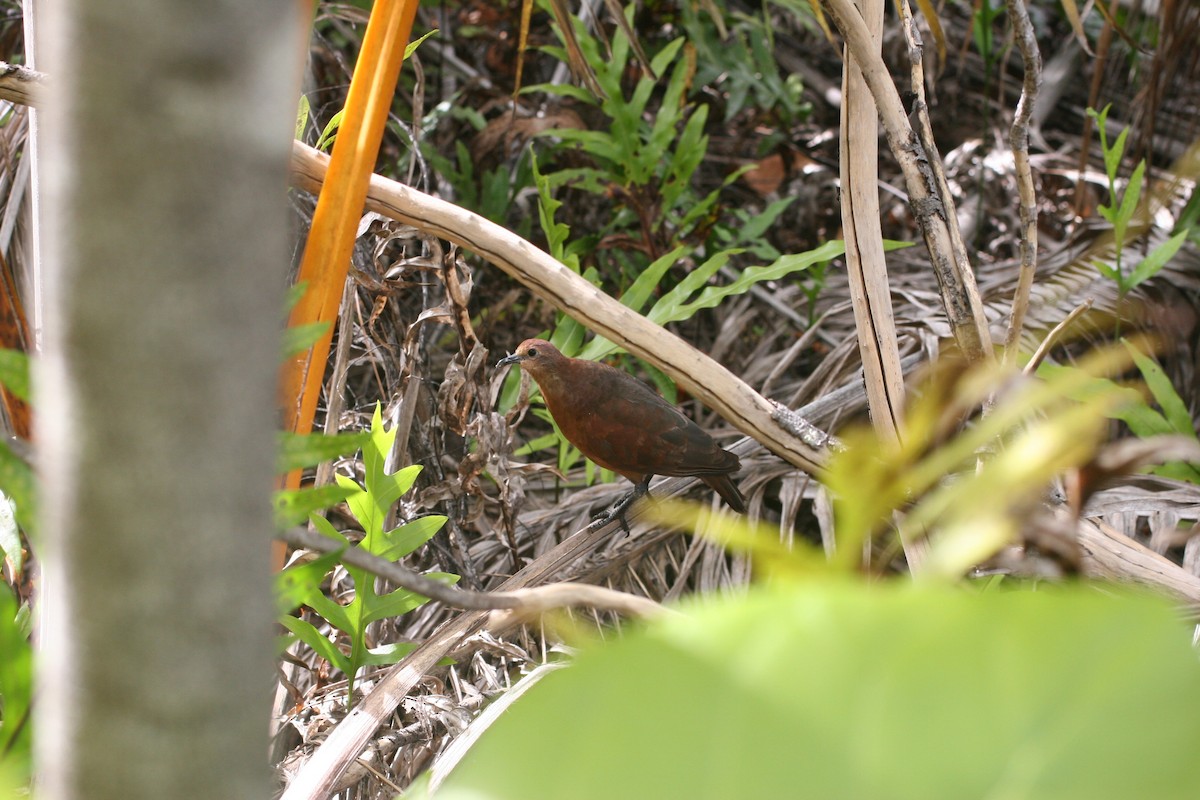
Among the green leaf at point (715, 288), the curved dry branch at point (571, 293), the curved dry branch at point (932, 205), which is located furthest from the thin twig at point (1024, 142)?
the green leaf at point (715, 288)

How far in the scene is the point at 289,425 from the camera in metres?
1.05

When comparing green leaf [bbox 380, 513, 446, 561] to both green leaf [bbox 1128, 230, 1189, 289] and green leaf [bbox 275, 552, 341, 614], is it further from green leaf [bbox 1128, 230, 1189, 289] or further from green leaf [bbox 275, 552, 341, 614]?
green leaf [bbox 1128, 230, 1189, 289]

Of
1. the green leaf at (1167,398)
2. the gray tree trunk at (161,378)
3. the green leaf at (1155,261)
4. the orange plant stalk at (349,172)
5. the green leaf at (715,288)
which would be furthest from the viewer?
the green leaf at (1155,261)

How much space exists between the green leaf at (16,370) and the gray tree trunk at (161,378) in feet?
0.82

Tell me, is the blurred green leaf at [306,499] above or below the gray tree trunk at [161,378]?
below

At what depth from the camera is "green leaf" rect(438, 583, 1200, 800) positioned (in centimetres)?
28

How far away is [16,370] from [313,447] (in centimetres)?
15

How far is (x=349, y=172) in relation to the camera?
1062 millimetres

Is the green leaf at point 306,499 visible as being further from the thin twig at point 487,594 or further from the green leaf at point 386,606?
the green leaf at point 386,606

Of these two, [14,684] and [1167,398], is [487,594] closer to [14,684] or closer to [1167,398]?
[14,684]

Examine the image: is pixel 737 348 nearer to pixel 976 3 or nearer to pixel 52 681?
pixel 976 3

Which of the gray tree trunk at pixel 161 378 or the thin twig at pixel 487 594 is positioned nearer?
the gray tree trunk at pixel 161 378

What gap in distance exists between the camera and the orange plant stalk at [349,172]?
1053 millimetres

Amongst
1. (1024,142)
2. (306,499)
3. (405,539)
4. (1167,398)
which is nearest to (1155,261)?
(1167,398)
